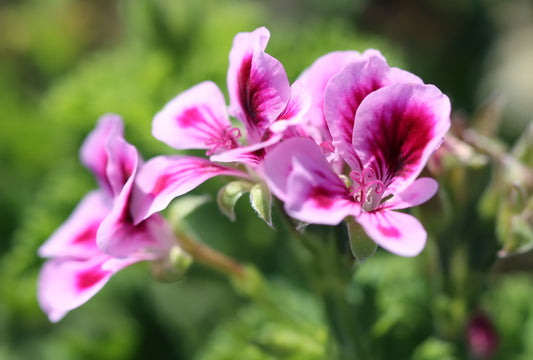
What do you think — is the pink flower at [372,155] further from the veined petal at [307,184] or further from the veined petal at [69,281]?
the veined petal at [69,281]

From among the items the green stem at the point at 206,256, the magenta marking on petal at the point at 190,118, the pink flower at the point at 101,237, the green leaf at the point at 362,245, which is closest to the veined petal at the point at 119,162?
the pink flower at the point at 101,237

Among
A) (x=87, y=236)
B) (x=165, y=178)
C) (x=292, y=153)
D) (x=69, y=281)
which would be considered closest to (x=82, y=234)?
(x=87, y=236)

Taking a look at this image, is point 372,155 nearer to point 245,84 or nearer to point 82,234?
point 245,84

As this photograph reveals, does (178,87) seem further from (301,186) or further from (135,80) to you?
(301,186)

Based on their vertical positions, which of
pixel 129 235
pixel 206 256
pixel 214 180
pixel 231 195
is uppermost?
pixel 231 195

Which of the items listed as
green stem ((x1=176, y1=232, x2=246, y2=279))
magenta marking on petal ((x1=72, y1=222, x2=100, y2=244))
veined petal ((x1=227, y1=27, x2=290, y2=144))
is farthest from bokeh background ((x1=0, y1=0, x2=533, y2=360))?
veined petal ((x1=227, y1=27, x2=290, y2=144))

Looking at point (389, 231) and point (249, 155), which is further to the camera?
point (249, 155)

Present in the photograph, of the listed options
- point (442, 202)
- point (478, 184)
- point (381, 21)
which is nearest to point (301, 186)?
point (442, 202)
